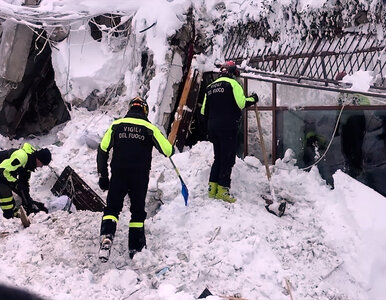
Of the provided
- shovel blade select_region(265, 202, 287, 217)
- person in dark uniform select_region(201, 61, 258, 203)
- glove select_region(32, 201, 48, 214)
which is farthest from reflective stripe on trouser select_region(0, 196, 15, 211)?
shovel blade select_region(265, 202, 287, 217)

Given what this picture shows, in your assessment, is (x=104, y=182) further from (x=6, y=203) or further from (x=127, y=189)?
(x=6, y=203)

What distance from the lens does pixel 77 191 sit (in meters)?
6.32

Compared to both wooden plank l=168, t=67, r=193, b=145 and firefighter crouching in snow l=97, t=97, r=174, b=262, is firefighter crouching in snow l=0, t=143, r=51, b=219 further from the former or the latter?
wooden plank l=168, t=67, r=193, b=145

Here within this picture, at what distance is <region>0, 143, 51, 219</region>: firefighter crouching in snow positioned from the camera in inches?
228

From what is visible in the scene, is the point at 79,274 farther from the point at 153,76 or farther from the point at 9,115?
the point at 9,115

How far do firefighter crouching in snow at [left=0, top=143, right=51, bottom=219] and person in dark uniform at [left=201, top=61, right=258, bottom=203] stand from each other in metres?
2.38

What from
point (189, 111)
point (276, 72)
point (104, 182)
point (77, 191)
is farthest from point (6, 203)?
point (276, 72)

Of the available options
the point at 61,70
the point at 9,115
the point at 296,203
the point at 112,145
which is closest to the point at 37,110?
the point at 9,115

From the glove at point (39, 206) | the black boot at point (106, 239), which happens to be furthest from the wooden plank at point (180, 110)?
the black boot at point (106, 239)

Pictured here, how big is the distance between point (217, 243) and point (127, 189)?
1.18 m

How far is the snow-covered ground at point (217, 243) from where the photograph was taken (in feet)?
13.9

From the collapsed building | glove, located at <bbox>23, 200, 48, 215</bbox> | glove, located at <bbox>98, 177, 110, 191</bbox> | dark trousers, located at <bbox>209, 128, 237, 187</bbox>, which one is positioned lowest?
glove, located at <bbox>23, 200, 48, 215</bbox>

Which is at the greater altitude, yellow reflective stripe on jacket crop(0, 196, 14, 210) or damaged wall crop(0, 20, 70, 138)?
damaged wall crop(0, 20, 70, 138)

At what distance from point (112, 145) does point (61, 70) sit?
15.0ft
